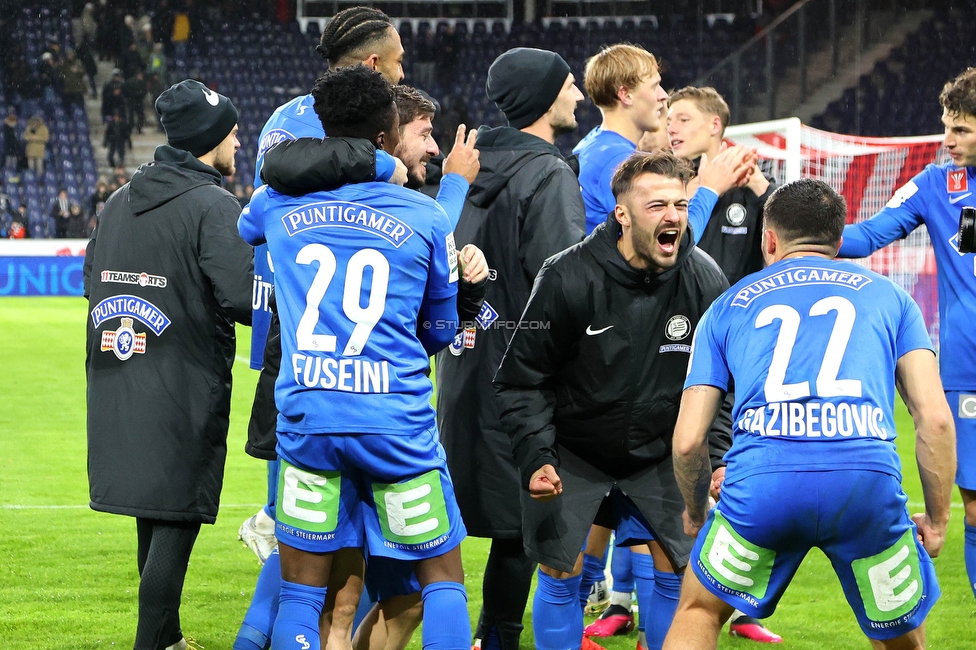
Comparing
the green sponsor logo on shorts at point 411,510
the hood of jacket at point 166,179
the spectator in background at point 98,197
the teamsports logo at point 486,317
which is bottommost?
the spectator in background at point 98,197

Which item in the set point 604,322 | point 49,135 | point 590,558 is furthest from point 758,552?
point 49,135

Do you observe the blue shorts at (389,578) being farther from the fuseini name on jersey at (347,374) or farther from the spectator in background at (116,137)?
the spectator in background at (116,137)

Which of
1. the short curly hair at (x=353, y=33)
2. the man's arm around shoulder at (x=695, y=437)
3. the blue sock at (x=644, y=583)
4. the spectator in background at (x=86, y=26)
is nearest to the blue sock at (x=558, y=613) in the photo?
the blue sock at (x=644, y=583)

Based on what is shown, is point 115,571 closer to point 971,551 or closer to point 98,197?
point 971,551

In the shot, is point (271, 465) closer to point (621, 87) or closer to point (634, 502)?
point (634, 502)

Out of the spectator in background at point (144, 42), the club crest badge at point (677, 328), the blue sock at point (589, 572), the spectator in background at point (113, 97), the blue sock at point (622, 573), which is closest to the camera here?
the club crest badge at point (677, 328)

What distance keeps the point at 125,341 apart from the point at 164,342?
0.45 ft

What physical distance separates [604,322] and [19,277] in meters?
18.9

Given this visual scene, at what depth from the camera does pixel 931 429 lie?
2963 mm

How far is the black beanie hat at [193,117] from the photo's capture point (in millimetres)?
4047

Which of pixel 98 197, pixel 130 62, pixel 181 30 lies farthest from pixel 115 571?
pixel 181 30

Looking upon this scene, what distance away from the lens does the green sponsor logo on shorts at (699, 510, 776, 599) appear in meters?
2.97

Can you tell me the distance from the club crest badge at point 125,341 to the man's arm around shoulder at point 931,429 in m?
2.46

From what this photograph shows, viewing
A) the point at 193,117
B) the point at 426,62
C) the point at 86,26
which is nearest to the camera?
the point at 193,117
